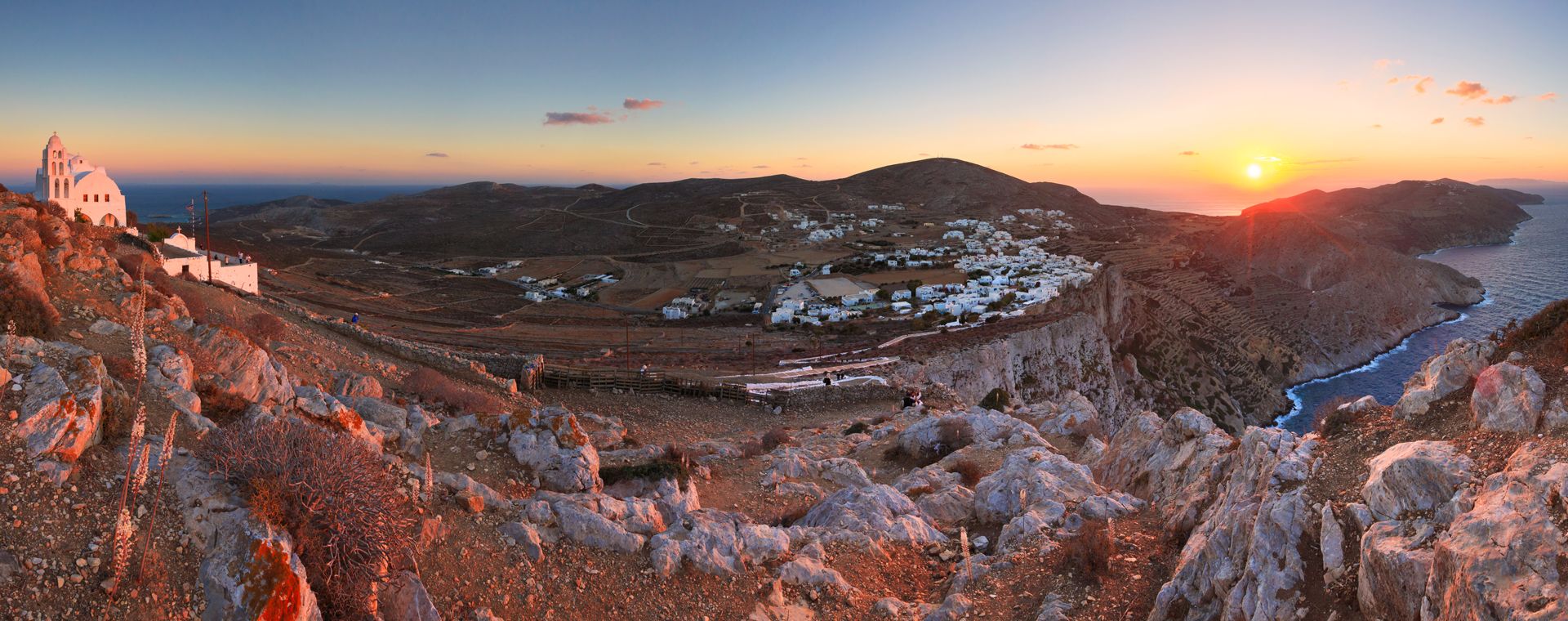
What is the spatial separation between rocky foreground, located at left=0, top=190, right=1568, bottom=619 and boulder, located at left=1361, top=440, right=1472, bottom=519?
0.06 ft

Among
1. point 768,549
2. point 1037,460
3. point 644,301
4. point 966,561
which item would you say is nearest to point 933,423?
point 1037,460

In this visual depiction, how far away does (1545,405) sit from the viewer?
231 inches

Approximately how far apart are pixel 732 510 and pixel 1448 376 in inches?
332

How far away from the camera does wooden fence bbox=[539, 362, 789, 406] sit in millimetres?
21891

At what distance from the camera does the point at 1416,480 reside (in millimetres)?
5820

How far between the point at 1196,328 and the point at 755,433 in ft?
155

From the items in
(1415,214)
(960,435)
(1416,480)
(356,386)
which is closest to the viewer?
(1416,480)

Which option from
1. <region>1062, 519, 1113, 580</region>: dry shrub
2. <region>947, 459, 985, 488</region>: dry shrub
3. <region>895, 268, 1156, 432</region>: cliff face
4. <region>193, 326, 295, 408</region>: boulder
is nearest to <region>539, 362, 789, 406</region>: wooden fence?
<region>895, 268, 1156, 432</region>: cliff face

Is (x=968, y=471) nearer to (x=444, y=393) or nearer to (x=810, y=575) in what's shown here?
(x=810, y=575)

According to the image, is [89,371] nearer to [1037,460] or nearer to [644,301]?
[1037,460]

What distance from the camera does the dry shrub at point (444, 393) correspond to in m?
14.5

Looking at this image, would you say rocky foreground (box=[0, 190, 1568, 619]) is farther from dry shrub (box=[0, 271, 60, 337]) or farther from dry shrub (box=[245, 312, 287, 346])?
dry shrub (box=[245, 312, 287, 346])

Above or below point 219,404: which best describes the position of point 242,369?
above

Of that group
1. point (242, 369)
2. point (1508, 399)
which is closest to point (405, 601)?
point (242, 369)
